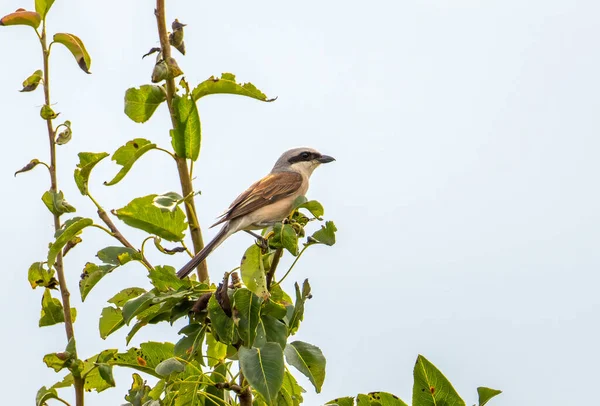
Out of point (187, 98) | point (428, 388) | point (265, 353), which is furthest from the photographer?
point (187, 98)

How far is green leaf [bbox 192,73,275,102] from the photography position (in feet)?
13.5

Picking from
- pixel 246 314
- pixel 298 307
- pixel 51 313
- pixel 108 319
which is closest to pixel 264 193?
pixel 108 319

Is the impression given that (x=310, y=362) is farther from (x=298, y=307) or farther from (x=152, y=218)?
(x=152, y=218)

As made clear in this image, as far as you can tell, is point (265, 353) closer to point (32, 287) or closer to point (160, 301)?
point (160, 301)

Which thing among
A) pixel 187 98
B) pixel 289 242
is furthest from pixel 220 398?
pixel 187 98

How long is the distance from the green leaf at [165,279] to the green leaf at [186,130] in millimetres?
473

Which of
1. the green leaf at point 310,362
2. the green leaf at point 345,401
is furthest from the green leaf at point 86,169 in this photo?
the green leaf at point 345,401

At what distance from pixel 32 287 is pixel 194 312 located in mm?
744

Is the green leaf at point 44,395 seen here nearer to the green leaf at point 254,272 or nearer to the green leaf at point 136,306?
the green leaf at point 136,306

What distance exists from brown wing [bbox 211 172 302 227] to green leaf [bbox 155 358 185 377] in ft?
7.64

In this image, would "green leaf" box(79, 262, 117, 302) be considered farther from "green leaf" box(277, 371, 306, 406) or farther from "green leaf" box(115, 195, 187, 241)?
"green leaf" box(277, 371, 306, 406)

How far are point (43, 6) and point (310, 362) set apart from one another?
1782 millimetres

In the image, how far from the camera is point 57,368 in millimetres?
3861

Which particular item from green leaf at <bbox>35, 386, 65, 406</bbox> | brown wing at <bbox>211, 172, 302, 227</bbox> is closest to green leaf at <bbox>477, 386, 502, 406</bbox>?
green leaf at <bbox>35, 386, 65, 406</bbox>
